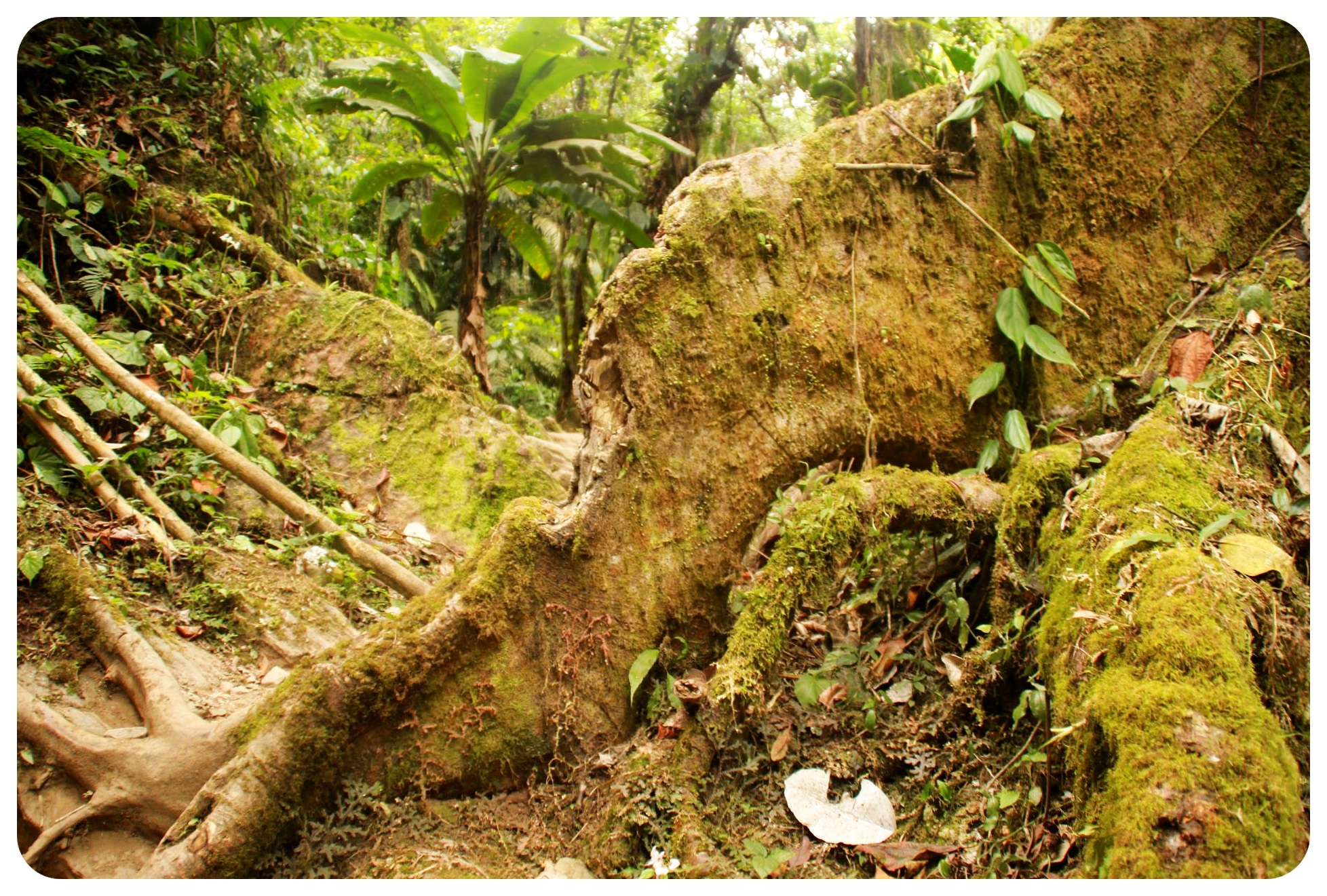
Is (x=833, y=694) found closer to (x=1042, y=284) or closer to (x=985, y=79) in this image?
(x=1042, y=284)

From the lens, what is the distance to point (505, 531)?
304 centimetres

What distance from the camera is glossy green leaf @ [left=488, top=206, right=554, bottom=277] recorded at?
326 inches

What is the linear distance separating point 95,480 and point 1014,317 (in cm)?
439

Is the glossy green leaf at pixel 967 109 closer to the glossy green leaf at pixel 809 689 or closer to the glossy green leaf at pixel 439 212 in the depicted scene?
the glossy green leaf at pixel 809 689

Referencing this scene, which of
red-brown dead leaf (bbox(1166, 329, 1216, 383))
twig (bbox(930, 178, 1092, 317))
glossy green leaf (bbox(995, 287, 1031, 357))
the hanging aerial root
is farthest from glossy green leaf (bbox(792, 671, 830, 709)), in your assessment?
twig (bbox(930, 178, 1092, 317))

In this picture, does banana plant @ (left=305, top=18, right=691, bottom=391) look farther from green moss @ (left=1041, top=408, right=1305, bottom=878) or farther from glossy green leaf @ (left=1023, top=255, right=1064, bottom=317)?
green moss @ (left=1041, top=408, right=1305, bottom=878)

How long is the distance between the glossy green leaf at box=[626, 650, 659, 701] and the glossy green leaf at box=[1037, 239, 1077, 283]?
251cm

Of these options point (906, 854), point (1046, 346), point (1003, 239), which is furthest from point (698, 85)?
point (906, 854)

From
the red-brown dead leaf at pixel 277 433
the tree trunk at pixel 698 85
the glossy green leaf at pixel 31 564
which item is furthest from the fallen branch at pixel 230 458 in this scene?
the tree trunk at pixel 698 85

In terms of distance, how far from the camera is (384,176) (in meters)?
7.60

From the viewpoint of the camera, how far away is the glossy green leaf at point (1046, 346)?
347 centimetres

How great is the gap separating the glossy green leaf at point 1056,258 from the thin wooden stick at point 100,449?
4.35m

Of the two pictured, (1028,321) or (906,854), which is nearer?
(906,854)

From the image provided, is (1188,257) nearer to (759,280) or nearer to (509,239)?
(759,280)
